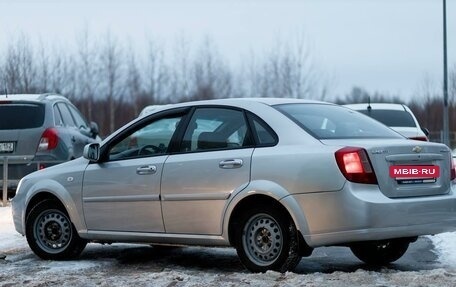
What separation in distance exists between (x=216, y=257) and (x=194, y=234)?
1126mm

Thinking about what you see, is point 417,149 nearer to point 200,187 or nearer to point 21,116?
point 200,187

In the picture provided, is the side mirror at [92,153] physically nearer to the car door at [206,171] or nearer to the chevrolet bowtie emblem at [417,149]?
the car door at [206,171]

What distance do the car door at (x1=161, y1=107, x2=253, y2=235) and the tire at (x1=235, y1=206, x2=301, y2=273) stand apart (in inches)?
9.4

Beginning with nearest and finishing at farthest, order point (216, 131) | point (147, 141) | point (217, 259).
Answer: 1. point (216, 131)
2. point (147, 141)
3. point (217, 259)

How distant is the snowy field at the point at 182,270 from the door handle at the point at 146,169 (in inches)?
34.8

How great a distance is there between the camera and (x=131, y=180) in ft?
23.2

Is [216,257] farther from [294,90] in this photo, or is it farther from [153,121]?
[294,90]

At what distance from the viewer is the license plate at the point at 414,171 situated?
19.8 ft

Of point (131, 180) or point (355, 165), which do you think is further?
point (131, 180)

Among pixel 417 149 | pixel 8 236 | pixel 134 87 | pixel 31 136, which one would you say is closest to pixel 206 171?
pixel 417 149

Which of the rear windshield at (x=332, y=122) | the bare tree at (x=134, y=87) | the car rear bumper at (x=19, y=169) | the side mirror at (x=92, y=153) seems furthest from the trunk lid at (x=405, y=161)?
the bare tree at (x=134, y=87)

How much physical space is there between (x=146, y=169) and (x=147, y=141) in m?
0.39

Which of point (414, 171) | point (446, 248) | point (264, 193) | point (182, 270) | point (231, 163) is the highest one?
point (231, 163)

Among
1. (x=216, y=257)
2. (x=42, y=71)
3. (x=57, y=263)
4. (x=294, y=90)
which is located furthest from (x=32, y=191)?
(x=294, y=90)
